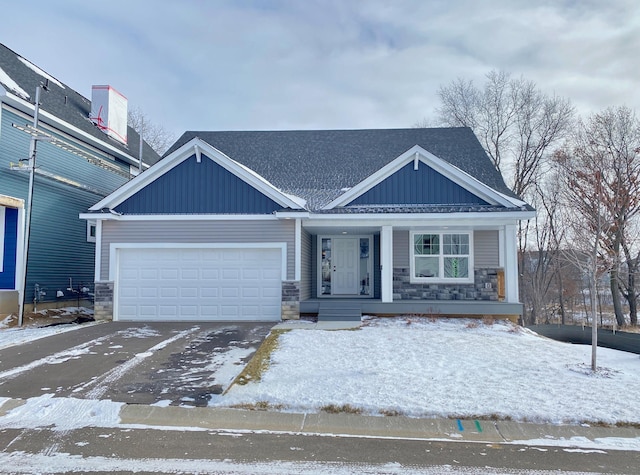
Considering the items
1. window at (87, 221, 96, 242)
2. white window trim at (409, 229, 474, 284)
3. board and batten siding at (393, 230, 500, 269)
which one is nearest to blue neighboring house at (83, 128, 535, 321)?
white window trim at (409, 229, 474, 284)

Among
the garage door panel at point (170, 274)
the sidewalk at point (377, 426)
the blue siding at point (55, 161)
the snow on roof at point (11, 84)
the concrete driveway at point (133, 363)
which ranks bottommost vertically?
the sidewalk at point (377, 426)

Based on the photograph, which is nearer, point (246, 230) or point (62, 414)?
point (62, 414)

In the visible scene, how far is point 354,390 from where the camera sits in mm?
6250

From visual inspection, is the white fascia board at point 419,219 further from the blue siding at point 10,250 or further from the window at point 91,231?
the window at point 91,231

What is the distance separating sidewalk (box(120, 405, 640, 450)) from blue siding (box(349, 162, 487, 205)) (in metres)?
8.48

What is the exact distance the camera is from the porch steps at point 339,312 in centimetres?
1238

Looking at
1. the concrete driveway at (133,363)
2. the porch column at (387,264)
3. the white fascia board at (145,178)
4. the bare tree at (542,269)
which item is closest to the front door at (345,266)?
the porch column at (387,264)

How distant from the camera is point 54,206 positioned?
15.1 m

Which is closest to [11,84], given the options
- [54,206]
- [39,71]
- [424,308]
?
[54,206]

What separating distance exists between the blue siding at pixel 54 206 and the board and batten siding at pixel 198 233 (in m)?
2.99

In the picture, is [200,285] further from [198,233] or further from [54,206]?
[54,206]

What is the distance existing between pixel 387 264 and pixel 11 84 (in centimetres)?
1161

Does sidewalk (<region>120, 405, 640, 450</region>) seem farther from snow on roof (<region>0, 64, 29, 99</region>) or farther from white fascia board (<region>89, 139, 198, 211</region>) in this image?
snow on roof (<region>0, 64, 29, 99</region>)

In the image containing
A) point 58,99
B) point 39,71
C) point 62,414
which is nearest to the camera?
point 62,414
